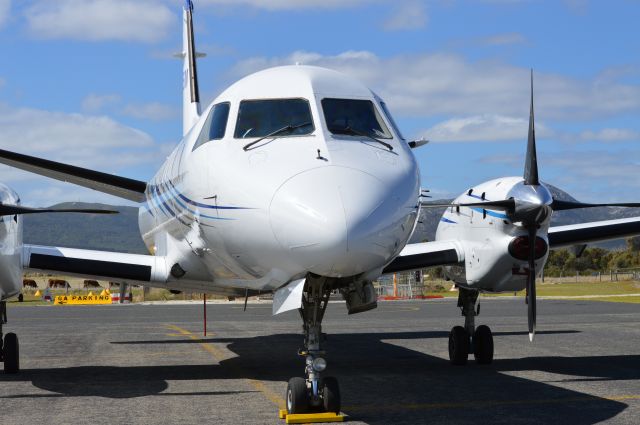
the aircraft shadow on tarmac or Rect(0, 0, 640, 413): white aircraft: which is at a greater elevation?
Rect(0, 0, 640, 413): white aircraft

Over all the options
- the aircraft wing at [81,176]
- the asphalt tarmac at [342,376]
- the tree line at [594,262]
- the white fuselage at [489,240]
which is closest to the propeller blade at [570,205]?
the white fuselage at [489,240]

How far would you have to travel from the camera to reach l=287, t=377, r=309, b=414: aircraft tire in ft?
28.7

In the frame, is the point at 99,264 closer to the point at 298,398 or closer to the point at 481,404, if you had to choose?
the point at 298,398

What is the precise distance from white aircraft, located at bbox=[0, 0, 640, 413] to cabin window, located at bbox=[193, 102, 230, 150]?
0.07ft

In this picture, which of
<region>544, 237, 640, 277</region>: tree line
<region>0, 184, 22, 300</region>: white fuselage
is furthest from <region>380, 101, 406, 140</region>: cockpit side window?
<region>544, 237, 640, 277</region>: tree line

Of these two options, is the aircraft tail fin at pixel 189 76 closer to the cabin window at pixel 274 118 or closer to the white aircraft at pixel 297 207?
the white aircraft at pixel 297 207

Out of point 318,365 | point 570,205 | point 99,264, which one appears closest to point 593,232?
point 570,205

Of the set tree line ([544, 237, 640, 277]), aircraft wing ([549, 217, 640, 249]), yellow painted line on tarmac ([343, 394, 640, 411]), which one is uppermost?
tree line ([544, 237, 640, 277])

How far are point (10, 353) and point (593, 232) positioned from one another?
30.6 feet

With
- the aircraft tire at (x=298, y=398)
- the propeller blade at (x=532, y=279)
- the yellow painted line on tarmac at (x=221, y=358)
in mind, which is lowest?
the yellow painted line on tarmac at (x=221, y=358)

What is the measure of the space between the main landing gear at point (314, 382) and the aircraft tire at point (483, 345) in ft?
18.7

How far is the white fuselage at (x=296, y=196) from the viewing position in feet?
25.2

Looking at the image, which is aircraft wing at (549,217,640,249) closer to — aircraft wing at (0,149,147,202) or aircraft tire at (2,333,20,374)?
aircraft wing at (0,149,147,202)

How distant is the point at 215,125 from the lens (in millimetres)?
10023
